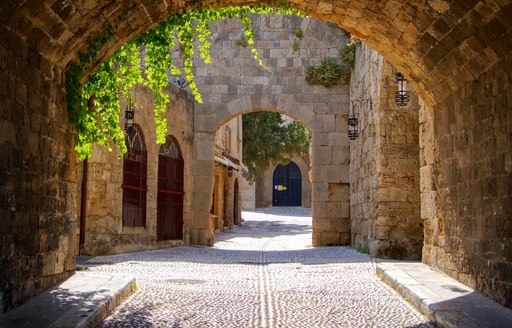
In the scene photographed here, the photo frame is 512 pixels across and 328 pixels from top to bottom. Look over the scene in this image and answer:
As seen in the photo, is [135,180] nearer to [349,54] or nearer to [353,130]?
[353,130]

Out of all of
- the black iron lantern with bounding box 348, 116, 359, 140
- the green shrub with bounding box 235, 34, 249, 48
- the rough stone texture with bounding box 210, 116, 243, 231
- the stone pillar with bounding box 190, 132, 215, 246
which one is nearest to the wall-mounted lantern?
the black iron lantern with bounding box 348, 116, 359, 140

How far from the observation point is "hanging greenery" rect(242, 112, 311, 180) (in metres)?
28.5

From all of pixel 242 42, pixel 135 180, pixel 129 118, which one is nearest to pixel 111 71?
pixel 129 118

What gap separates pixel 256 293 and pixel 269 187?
34430mm

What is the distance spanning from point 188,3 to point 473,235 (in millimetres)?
4003

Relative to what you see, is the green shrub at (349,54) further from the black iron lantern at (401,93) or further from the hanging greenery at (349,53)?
the black iron lantern at (401,93)

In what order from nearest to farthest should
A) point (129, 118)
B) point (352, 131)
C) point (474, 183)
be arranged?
1. point (474, 183)
2. point (129, 118)
3. point (352, 131)

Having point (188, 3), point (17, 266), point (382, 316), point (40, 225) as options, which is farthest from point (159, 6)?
point (382, 316)

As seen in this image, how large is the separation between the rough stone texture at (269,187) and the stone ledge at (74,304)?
34206mm

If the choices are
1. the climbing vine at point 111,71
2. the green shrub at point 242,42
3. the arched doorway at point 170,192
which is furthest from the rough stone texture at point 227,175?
the climbing vine at point 111,71

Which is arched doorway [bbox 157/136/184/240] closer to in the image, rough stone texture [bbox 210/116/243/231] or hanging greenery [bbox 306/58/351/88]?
hanging greenery [bbox 306/58/351/88]

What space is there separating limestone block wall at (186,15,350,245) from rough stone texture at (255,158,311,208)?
959 inches

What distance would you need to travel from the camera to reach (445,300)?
561 cm

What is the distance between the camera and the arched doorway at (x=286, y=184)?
138 ft
